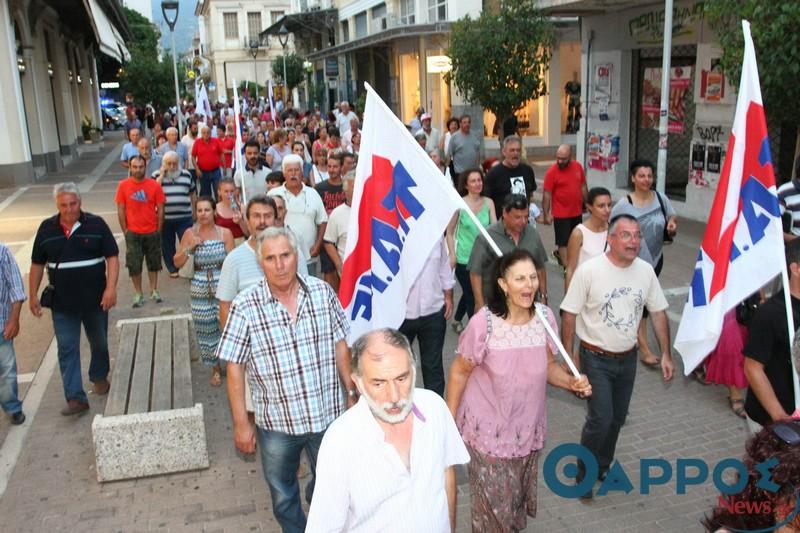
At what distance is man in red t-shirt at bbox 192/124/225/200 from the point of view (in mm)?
13648

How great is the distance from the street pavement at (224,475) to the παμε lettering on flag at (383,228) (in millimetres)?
1380

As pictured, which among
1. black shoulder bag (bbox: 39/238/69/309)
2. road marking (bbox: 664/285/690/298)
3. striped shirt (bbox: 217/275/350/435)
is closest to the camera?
striped shirt (bbox: 217/275/350/435)

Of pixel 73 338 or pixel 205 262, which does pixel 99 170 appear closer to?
pixel 205 262

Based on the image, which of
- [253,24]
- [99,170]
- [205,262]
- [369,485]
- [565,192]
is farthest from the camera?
[253,24]

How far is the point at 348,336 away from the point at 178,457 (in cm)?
198

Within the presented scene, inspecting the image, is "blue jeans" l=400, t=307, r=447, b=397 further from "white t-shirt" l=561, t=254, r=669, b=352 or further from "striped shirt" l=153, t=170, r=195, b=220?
"striped shirt" l=153, t=170, r=195, b=220

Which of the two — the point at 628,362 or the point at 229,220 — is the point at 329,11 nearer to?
the point at 229,220

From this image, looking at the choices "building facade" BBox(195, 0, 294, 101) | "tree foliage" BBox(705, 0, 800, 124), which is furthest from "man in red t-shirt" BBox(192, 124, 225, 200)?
"building facade" BBox(195, 0, 294, 101)

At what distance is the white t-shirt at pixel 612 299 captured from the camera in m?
4.55

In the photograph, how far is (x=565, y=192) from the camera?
905 centimetres

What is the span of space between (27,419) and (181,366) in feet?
4.70

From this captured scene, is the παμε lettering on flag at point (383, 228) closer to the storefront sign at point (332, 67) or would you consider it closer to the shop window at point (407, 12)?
the shop window at point (407, 12)

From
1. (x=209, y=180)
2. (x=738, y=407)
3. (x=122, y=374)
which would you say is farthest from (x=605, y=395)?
(x=209, y=180)

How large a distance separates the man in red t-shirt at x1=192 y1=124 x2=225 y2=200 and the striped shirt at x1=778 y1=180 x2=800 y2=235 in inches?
384
